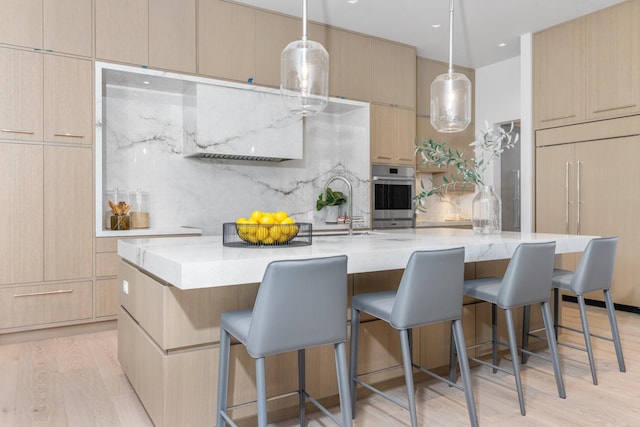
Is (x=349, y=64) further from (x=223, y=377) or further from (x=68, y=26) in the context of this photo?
(x=223, y=377)

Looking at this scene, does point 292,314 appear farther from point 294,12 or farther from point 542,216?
point 542,216

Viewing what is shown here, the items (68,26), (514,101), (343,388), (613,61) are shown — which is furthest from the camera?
(514,101)

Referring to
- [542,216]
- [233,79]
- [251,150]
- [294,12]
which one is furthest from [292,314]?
[542,216]

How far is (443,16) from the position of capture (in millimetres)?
4691

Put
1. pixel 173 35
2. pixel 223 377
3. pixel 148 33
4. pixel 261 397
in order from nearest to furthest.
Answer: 1. pixel 261 397
2. pixel 223 377
3. pixel 148 33
4. pixel 173 35

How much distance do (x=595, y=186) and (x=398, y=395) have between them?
3.48 metres

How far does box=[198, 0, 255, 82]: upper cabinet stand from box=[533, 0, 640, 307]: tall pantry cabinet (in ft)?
10.5

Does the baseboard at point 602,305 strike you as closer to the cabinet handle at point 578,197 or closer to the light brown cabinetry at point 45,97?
the cabinet handle at point 578,197

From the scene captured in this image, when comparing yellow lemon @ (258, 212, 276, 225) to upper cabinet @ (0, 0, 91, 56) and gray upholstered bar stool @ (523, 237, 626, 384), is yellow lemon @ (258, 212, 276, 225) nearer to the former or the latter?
gray upholstered bar stool @ (523, 237, 626, 384)

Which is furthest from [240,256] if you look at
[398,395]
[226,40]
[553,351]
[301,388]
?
[226,40]

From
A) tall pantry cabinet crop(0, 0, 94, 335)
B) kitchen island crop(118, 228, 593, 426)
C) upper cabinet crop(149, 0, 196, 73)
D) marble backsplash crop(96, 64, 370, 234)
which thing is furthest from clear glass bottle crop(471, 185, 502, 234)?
tall pantry cabinet crop(0, 0, 94, 335)

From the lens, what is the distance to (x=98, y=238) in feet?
12.0

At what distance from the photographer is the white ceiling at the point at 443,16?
438 centimetres

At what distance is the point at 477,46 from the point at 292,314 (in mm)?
5012
